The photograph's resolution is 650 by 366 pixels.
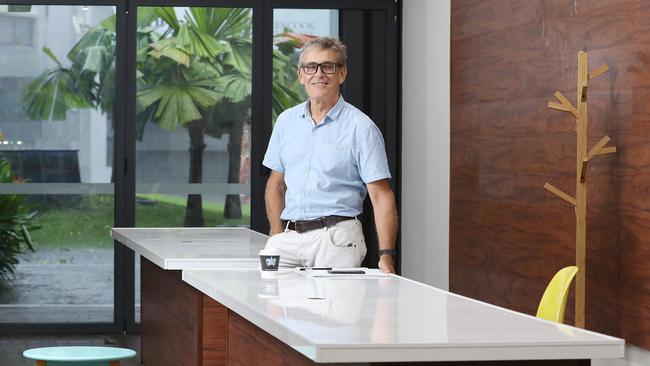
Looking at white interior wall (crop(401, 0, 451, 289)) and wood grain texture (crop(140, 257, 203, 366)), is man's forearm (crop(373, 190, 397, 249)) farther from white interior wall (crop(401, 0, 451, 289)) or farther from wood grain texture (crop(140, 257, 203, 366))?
white interior wall (crop(401, 0, 451, 289))

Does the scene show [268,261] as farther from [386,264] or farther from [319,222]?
[319,222]

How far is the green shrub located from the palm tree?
1.90 ft

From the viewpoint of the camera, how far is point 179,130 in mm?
8367

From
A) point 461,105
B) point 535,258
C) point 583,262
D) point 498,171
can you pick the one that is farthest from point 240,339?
point 461,105

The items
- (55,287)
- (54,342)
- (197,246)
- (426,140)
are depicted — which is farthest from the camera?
(55,287)

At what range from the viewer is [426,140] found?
25.8 ft

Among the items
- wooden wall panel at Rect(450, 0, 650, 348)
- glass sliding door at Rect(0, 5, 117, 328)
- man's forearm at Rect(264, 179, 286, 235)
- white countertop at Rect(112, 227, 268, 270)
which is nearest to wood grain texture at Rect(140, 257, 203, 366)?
white countertop at Rect(112, 227, 268, 270)

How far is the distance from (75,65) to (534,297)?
12.9 feet

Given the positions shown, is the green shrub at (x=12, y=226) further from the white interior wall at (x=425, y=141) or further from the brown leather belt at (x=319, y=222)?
the brown leather belt at (x=319, y=222)

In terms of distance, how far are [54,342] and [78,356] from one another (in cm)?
374

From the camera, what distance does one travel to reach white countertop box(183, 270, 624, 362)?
8.09ft

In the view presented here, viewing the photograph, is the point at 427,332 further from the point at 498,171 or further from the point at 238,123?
the point at 238,123

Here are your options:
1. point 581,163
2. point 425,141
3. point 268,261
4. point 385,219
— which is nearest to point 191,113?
point 425,141

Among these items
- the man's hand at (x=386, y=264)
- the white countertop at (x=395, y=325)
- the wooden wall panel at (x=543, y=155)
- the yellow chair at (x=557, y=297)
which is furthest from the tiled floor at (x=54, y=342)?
the yellow chair at (x=557, y=297)
